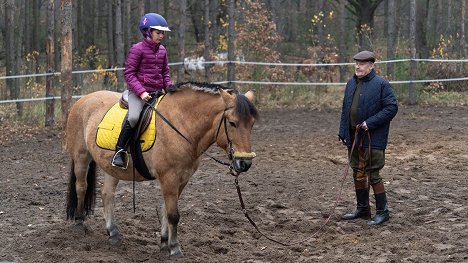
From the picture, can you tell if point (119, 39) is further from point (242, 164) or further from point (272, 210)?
point (242, 164)

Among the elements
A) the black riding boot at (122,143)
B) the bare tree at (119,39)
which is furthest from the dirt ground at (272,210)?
the bare tree at (119,39)

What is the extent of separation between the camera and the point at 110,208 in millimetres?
7094

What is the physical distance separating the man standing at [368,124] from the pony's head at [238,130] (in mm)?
1890

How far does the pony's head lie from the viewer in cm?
588

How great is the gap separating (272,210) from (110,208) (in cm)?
207

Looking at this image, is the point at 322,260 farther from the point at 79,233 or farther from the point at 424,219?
the point at 79,233

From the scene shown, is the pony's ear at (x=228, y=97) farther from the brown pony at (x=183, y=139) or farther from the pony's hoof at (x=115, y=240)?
the pony's hoof at (x=115, y=240)

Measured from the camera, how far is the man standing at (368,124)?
755 cm

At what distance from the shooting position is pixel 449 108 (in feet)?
57.0

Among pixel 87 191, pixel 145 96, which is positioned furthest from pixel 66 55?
pixel 145 96

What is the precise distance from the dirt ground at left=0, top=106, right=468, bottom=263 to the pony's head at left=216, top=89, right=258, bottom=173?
3.61ft

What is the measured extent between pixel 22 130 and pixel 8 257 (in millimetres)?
9256

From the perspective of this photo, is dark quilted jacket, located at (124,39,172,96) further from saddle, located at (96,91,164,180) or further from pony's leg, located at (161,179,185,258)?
pony's leg, located at (161,179,185,258)

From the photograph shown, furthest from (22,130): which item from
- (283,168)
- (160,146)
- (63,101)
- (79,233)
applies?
(160,146)
